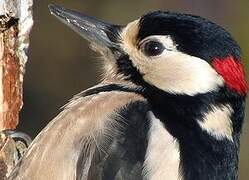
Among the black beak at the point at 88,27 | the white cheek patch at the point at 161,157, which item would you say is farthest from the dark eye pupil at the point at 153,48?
the white cheek patch at the point at 161,157

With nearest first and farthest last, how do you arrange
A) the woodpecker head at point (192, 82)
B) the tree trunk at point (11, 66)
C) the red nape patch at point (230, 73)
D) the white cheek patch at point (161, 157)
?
the white cheek patch at point (161, 157), the woodpecker head at point (192, 82), the red nape patch at point (230, 73), the tree trunk at point (11, 66)

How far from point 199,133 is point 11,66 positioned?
42.7 inches

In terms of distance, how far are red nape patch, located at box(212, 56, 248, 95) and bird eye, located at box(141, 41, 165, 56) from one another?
0.31 meters

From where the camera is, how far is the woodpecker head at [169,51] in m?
4.66

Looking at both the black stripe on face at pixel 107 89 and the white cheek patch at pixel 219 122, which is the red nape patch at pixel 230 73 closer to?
the white cheek patch at pixel 219 122

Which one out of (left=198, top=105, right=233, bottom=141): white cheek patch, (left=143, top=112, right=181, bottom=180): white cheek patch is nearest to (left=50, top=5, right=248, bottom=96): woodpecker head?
(left=198, top=105, right=233, bottom=141): white cheek patch

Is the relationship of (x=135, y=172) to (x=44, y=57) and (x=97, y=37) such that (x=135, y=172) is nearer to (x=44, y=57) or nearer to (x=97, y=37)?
(x=97, y=37)

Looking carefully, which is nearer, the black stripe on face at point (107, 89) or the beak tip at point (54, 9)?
the black stripe on face at point (107, 89)

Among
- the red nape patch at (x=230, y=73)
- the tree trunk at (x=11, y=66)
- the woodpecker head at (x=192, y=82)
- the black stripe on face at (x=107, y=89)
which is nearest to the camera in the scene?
the woodpecker head at (x=192, y=82)

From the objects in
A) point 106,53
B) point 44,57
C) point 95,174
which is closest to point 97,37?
point 106,53

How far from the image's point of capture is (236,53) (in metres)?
4.73

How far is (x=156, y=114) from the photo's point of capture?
454cm

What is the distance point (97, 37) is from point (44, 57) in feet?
12.5

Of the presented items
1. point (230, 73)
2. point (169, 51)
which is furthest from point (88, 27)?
point (230, 73)
